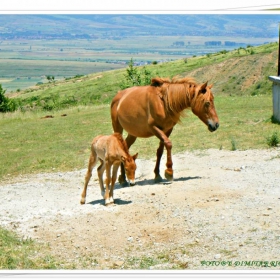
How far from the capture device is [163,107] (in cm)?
1163

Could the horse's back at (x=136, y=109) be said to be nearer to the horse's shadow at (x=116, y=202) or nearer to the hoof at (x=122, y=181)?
the hoof at (x=122, y=181)

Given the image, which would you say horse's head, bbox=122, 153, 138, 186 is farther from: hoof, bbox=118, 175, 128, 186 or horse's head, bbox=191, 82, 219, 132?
hoof, bbox=118, 175, 128, 186

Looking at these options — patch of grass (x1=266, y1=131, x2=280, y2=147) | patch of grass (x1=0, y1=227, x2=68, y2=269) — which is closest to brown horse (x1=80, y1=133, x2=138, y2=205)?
patch of grass (x1=0, y1=227, x2=68, y2=269)

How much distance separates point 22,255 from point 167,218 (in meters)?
2.37

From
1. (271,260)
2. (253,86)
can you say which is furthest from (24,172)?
(253,86)

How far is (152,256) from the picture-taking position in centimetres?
787

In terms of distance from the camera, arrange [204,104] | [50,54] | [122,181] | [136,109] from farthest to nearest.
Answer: [50,54] → [122,181] → [136,109] → [204,104]

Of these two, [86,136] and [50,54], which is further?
Result: [50,54]

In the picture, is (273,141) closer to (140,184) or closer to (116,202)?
(140,184)

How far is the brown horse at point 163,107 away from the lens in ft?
37.0

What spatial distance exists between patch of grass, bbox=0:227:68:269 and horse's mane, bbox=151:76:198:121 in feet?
13.5

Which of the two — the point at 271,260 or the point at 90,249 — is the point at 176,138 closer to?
the point at 90,249

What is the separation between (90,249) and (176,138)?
10.1 metres

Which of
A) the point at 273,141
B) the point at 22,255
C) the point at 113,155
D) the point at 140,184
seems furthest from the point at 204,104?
the point at 22,255
